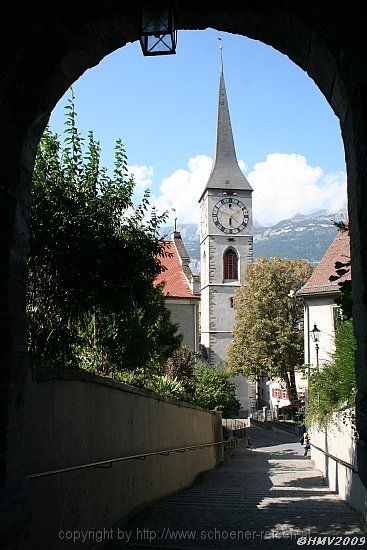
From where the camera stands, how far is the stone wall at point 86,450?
4652mm

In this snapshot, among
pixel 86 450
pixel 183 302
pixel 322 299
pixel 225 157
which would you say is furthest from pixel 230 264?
pixel 86 450

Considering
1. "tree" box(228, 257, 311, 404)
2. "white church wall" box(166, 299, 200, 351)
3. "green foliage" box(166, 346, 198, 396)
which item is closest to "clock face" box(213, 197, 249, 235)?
"white church wall" box(166, 299, 200, 351)

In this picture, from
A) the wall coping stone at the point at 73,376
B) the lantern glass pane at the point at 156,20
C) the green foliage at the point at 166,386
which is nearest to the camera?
the lantern glass pane at the point at 156,20

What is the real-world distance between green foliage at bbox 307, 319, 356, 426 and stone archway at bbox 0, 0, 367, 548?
5.11 m

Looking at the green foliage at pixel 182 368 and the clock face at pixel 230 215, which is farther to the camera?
the clock face at pixel 230 215

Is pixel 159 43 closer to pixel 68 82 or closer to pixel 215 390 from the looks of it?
pixel 68 82

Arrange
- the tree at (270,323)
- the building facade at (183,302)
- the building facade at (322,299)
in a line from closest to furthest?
the building facade at (322,299) → the tree at (270,323) → the building facade at (183,302)

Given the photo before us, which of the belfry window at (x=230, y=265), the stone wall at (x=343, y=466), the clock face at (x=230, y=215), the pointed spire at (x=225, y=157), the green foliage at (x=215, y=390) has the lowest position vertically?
the stone wall at (x=343, y=466)

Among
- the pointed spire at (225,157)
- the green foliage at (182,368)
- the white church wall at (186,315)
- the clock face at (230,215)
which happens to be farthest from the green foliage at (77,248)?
the pointed spire at (225,157)

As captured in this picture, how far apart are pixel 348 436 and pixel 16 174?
7.70 meters

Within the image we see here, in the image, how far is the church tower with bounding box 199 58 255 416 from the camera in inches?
2074

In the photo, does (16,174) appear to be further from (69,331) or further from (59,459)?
(69,331)

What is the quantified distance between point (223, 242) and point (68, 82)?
53218 mm

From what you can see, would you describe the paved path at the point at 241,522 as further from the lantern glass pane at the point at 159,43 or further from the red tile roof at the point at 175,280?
the red tile roof at the point at 175,280
